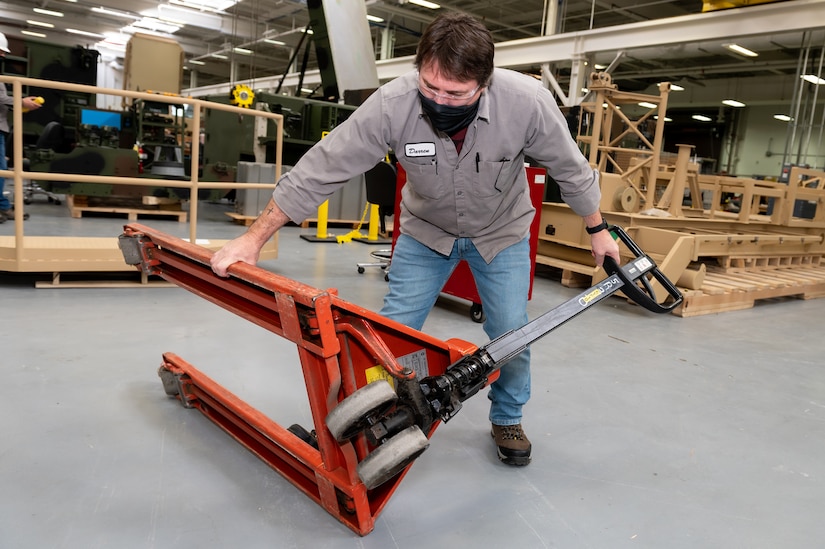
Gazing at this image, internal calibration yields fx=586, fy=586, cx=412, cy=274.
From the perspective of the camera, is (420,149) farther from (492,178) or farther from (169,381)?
(169,381)

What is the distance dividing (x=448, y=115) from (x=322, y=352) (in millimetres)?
880

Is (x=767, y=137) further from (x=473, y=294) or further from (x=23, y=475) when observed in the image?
(x=23, y=475)

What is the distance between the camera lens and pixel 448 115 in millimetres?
1915

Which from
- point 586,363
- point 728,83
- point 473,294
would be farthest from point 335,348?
point 728,83

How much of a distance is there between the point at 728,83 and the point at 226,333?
2152 cm

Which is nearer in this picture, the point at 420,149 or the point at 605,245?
the point at 420,149

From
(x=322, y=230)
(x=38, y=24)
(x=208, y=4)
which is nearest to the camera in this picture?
(x=322, y=230)

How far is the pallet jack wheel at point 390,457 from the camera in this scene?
1505 millimetres

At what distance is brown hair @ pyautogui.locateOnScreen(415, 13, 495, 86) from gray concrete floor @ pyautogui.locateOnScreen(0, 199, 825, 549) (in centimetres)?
146

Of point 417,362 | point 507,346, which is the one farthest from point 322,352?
point 507,346

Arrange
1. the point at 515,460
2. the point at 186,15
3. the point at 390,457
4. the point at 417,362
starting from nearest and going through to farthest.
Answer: the point at 390,457 → the point at 417,362 → the point at 515,460 → the point at 186,15

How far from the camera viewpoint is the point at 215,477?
213cm

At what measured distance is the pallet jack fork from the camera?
155 centimetres

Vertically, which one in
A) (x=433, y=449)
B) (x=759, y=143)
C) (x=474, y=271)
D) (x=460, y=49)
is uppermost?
(x=759, y=143)
